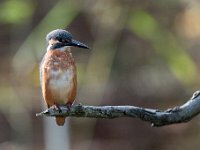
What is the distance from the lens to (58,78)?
2.35 metres

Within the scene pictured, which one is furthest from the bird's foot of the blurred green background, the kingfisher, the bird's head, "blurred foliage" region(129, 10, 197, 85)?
the blurred green background

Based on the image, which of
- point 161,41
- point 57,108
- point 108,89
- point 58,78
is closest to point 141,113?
point 57,108

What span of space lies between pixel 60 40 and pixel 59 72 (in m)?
0.10

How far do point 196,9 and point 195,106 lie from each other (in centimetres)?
241

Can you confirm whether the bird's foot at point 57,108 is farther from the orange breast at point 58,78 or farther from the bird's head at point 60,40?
the bird's head at point 60,40

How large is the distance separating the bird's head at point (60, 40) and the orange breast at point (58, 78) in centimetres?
2

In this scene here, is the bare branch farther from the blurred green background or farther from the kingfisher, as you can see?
the blurred green background

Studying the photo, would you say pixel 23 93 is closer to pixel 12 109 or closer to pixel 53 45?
pixel 12 109

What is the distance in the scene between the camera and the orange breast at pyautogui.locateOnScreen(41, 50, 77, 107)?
231cm

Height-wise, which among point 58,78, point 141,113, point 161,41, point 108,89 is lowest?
point 141,113

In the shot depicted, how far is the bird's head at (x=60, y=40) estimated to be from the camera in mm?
2299

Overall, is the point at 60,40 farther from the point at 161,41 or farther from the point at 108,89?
the point at 108,89

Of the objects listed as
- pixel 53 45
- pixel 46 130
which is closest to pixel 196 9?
pixel 46 130

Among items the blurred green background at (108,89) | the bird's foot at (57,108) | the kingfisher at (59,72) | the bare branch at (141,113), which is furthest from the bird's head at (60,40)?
the blurred green background at (108,89)
